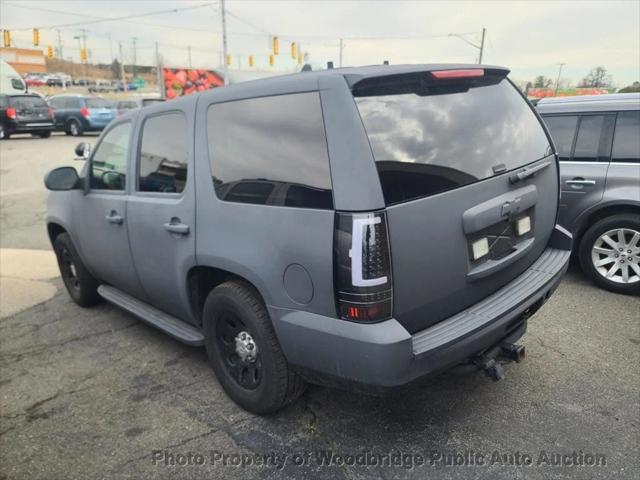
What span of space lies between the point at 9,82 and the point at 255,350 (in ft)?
86.5

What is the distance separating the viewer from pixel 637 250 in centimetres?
435

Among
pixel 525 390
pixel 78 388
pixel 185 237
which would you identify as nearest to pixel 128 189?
pixel 185 237

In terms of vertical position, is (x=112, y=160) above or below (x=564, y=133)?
below

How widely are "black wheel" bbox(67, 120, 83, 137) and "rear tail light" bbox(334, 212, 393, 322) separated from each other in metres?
22.1

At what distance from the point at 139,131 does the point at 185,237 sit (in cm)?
107

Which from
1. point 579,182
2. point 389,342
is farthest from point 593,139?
point 389,342

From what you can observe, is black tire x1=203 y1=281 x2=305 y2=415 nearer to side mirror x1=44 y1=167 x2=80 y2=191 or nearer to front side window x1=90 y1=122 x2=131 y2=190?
front side window x1=90 y1=122 x2=131 y2=190

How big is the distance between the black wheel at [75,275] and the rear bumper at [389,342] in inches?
110

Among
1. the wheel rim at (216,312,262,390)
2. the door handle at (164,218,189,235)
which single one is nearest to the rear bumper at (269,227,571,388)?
the wheel rim at (216,312,262,390)

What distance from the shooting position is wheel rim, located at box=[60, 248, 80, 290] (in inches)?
179

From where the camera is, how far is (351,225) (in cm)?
198

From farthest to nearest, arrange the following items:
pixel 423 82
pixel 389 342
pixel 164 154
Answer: pixel 164 154
pixel 423 82
pixel 389 342

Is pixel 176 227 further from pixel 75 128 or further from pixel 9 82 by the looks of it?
pixel 9 82

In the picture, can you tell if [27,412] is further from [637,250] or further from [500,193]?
[637,250]
